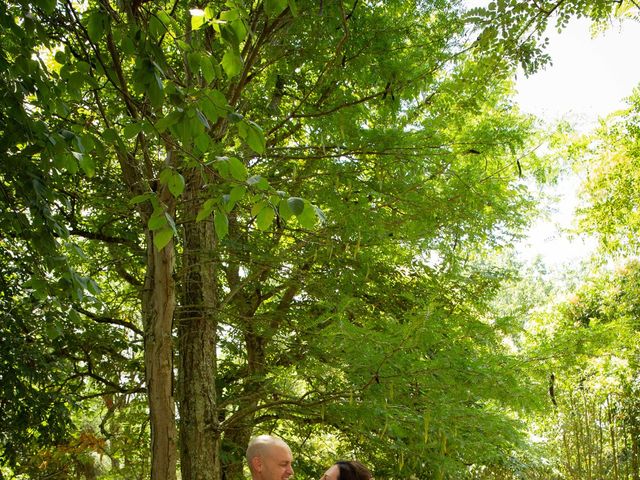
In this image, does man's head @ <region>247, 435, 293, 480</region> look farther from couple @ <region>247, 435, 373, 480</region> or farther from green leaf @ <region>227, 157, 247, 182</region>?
green leaf @ <region>227, 157, 247, 182</region>

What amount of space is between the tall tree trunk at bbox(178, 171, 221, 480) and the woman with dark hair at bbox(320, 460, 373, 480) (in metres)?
Answer: 2.24

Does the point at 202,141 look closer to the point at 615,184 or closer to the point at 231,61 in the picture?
the point at 231,61

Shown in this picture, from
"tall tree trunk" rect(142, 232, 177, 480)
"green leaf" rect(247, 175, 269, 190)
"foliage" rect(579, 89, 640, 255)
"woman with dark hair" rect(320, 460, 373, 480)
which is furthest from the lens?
"foliage" rect(579, 89, 640, 255)

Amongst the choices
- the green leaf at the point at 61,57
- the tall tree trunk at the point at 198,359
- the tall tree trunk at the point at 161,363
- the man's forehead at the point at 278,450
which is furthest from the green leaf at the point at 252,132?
the tall tree trunk at the point at 198,359

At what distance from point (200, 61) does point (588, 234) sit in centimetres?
956

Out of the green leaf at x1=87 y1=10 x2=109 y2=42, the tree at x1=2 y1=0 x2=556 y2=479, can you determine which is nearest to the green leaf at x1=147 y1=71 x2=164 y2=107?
the green leaf at x1=87 y1=10 x2=109 y2=42

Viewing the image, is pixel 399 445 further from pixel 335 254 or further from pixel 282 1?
pixel 282 1

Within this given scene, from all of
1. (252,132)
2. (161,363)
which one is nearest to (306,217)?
(252,132)

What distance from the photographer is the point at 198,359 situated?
5.50 metres

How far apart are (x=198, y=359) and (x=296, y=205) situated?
3936mm

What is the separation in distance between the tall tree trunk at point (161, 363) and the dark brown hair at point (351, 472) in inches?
63.2

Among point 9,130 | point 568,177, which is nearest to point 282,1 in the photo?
point 9,130

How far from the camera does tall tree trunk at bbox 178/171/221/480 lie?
5242 mm

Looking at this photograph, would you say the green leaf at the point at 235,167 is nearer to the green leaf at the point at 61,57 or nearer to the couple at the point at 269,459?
the green leaf at the point at 61,57
